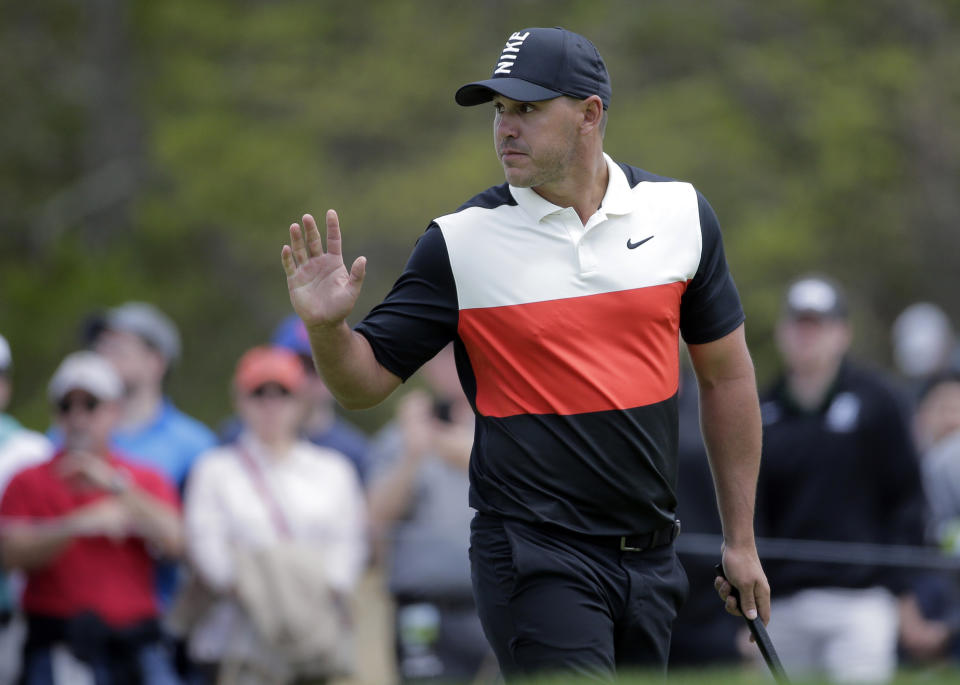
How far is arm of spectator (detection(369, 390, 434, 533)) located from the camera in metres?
7.88

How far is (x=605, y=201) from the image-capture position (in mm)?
4668

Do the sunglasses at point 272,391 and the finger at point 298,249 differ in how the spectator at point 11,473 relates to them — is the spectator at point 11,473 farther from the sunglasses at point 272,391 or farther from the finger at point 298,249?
the finger at point 298,249

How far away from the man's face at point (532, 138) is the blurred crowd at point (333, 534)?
3.34m

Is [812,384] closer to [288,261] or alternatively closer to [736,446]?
[736,446]

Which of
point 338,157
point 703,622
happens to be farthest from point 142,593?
point 338,157

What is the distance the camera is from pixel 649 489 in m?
4.59

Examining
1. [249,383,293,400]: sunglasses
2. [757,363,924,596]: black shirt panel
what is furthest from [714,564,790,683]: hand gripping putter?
[249,383,293,400]: sunglasses

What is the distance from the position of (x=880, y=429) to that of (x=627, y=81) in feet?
42.7

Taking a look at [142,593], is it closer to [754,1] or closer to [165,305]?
[165,305]

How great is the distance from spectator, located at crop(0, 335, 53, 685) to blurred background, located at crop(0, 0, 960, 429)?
10.2 meters

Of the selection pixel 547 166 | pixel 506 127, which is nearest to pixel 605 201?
pixel 547 166

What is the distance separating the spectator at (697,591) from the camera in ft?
25.1

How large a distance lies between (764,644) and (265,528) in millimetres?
3384

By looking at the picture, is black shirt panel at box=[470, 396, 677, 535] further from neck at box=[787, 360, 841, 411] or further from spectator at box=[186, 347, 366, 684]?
neck at box=[787, 360, 841, 411]
